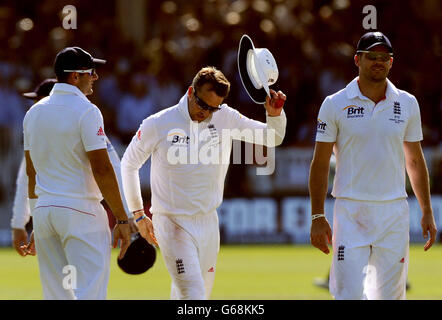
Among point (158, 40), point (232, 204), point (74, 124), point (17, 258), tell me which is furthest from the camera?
point (158, 40)

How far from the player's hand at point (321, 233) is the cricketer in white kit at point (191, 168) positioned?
1.01m

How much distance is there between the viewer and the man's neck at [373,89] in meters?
8.01

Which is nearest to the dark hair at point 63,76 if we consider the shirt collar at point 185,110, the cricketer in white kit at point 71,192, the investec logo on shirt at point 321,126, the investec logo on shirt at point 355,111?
the cricketer in white kit at point 71,192

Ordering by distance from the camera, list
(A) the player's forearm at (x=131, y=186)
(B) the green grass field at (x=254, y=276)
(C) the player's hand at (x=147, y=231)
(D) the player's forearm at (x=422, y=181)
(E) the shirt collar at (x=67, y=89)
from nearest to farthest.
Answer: (E) the shirt collar at (x=67, y=89)
(D) the player's forearm at (x=422, y=181)
(C) the player's hand at (x=147, y=231)
(A) the player's forearm at (x=131, y=186)
(B) the green grass field at (x=254, y=276)

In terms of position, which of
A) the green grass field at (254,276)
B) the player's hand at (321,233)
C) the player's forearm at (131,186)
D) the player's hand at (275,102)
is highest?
the player's hand at (275,102)

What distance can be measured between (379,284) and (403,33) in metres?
11.5

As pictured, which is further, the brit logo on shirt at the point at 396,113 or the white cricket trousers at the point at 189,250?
the white cricket trousers at the point at 189,250

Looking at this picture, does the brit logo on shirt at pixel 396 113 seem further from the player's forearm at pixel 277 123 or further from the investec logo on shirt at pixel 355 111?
the player's forearm at pixel 277 123

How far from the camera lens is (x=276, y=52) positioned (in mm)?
17500

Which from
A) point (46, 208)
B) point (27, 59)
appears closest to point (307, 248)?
point (27, 59)

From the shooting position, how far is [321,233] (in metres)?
7.90

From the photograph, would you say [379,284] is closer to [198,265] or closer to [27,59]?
[198,265]

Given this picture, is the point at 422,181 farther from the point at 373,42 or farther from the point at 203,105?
the point at 203,105

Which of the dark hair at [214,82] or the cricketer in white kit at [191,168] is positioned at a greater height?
the dark hair at [214,82]
